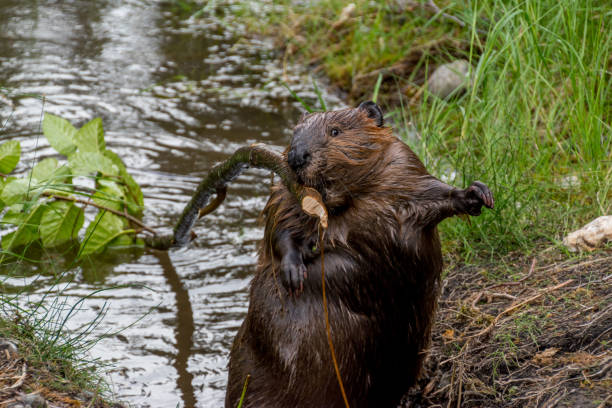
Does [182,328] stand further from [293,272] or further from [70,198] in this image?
[293,272]

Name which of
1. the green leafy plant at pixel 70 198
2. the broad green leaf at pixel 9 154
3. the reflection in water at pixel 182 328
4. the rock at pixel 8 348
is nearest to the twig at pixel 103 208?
the green leafy plant at pixel 70 198

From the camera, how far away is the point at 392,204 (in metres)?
2.72

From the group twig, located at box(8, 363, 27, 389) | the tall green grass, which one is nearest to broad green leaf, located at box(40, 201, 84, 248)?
twig, located at box(8, 363, 27, 389)

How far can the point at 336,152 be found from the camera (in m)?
2.73

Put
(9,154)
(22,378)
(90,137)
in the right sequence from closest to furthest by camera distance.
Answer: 1. (22,378)
2. (9,154)
3. (90,137)

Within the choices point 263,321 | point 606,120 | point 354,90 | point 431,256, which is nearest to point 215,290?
point 263,321

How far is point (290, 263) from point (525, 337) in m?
1.07

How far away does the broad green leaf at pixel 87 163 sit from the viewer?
4.21 m

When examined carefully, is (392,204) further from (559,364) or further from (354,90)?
(354,90)

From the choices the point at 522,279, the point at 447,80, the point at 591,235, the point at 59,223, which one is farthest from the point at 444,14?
the point at 59,223

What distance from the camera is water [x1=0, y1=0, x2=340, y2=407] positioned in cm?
385

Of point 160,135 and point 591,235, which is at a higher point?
point 591,235

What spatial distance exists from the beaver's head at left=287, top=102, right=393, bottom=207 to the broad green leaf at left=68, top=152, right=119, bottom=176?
1.80 m

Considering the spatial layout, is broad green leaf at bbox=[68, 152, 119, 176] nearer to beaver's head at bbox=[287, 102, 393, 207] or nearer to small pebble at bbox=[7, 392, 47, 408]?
beaver's head at bbox=[287, 102, 393, 207]
